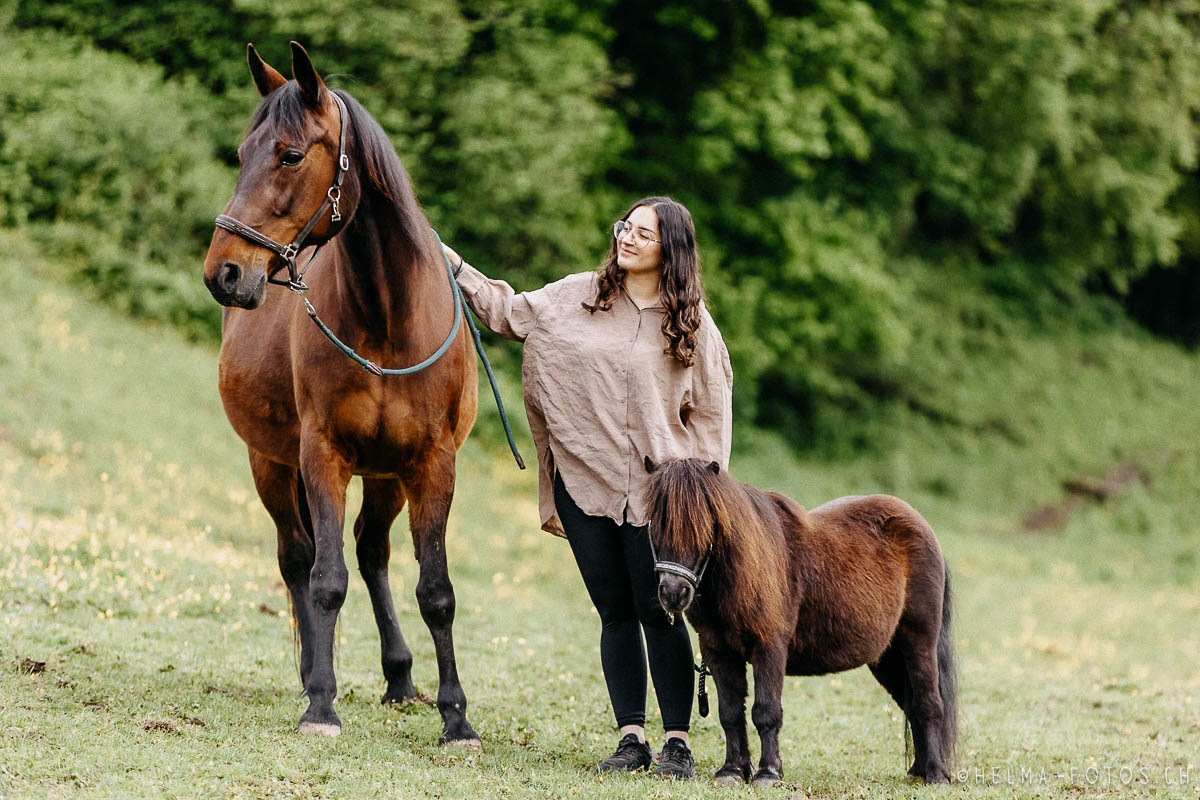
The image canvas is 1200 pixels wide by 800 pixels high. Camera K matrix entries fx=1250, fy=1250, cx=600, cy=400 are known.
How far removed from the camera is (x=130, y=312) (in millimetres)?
15758

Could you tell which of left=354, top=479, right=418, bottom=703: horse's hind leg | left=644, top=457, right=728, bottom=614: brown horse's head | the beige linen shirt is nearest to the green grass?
left=354, top=479, right=418, bottom=703: horse's hind leg

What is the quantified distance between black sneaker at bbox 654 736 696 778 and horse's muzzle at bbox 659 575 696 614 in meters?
0.82

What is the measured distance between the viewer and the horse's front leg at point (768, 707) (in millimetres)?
4906

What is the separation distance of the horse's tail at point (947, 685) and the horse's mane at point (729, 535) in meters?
0.91

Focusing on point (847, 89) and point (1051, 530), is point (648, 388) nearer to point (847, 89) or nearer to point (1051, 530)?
point (847, 89)

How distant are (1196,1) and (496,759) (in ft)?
74.6

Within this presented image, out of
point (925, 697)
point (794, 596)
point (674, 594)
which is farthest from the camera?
point (925, 697)

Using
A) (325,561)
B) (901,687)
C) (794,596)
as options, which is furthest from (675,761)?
(325,561)

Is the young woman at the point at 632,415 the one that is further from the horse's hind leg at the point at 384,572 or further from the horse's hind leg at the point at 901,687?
the horse's hind leg at the point at 384,572

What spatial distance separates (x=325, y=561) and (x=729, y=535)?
176cm

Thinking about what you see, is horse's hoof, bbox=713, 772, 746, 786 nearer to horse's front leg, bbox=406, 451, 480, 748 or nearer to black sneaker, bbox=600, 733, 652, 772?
black sneaker, bbox=600, 733, 652, 772

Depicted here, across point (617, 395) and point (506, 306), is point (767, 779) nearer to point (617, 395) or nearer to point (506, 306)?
point (617, 395)

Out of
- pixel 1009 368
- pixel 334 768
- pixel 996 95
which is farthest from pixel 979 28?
pixel 334 768

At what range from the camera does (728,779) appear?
487cm
